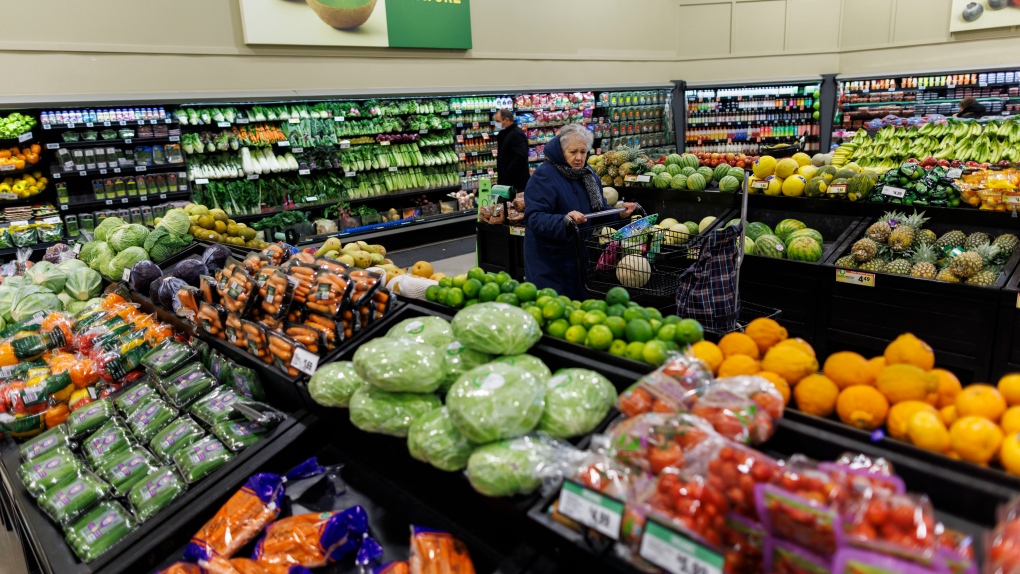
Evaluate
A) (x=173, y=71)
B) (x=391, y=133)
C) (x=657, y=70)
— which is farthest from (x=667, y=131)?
(x=173, y=71)

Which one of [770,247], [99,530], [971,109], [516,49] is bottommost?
[99,530]

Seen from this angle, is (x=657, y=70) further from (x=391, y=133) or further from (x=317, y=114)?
(x=317, y=114)

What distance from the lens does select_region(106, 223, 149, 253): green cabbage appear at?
13.2 feet

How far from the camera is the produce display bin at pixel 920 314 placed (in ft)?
10.9

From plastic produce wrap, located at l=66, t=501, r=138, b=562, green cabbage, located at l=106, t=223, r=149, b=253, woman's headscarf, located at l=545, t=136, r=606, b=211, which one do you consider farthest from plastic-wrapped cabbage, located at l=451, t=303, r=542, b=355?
green cabbage, located at l=106, t=223, r=149, b=253

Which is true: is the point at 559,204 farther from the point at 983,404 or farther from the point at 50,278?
Result: the point at 50,278

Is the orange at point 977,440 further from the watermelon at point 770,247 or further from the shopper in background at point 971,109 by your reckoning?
the shopper in background at point 971,109

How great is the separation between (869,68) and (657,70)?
3546mm

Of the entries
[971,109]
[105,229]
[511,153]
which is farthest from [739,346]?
[971,109]

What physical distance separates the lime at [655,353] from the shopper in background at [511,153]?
6.02 metres

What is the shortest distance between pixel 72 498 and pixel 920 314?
3984 millimetres

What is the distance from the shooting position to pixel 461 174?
9.34 metres

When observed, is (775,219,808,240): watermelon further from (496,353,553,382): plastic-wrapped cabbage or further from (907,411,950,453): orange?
(907,411,950,453): orange

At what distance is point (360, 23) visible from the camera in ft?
26.1
